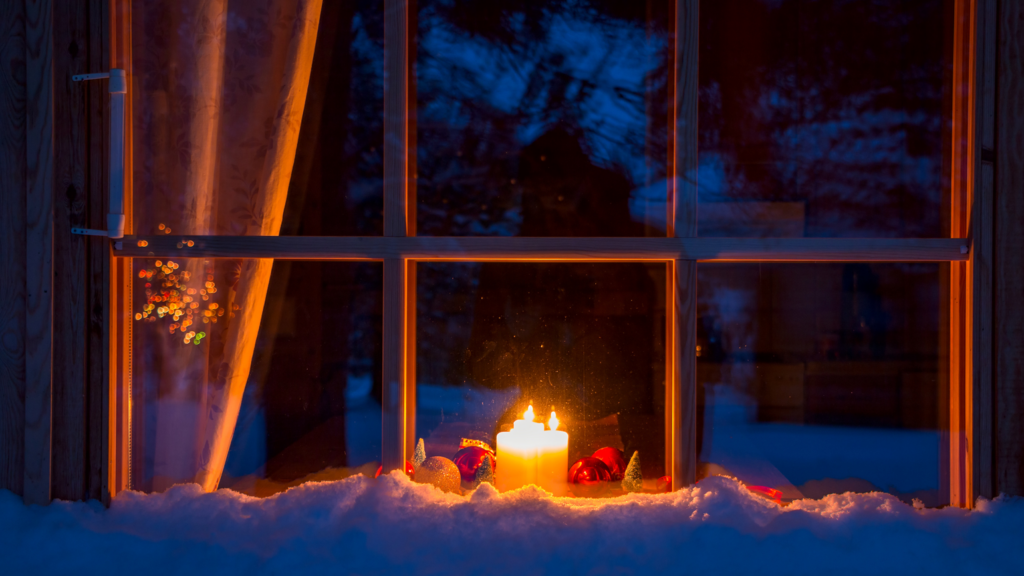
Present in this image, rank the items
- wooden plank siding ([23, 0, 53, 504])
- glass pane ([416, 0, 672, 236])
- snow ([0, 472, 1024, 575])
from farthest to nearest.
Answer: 1. glass pane ([416, 0, 672, 236])
2. wooden plank siding ([23, 0, 53, 504])
3. snow ([0, 472, 1024, 575])

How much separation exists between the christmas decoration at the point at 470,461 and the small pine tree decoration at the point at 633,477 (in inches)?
8.6

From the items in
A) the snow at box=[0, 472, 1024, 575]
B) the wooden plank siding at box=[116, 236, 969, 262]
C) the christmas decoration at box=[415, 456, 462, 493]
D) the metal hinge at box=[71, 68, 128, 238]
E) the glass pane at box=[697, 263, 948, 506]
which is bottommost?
the snow at box=[0, 472, 1024, 575]

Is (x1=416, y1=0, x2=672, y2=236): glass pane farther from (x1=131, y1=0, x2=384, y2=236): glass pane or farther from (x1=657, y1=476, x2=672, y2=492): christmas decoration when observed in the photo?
(x1=657, y1=476, x2=672, y2=492): christmas decoration

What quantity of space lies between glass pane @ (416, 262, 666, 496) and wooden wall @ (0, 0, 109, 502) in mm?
503

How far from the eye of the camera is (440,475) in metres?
0.80

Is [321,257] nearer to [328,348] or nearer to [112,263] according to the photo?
[328,348]

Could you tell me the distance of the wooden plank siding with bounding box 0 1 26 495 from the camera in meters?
0.77

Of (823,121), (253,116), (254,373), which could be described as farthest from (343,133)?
(823,121)

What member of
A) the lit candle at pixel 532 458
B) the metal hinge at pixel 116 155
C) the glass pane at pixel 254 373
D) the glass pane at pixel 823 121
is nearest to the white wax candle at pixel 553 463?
the lit candle at pixel 532 458

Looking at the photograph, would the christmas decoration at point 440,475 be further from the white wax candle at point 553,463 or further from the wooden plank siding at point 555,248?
the wooden plank siding at point 555,248

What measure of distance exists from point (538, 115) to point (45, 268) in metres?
0.80

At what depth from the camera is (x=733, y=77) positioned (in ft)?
2.87

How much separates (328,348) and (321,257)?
0.17m

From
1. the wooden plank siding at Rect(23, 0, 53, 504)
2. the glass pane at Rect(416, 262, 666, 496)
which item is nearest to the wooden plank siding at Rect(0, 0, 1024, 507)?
the wooden plank siding at Rect(23, 0, 53, 504)
